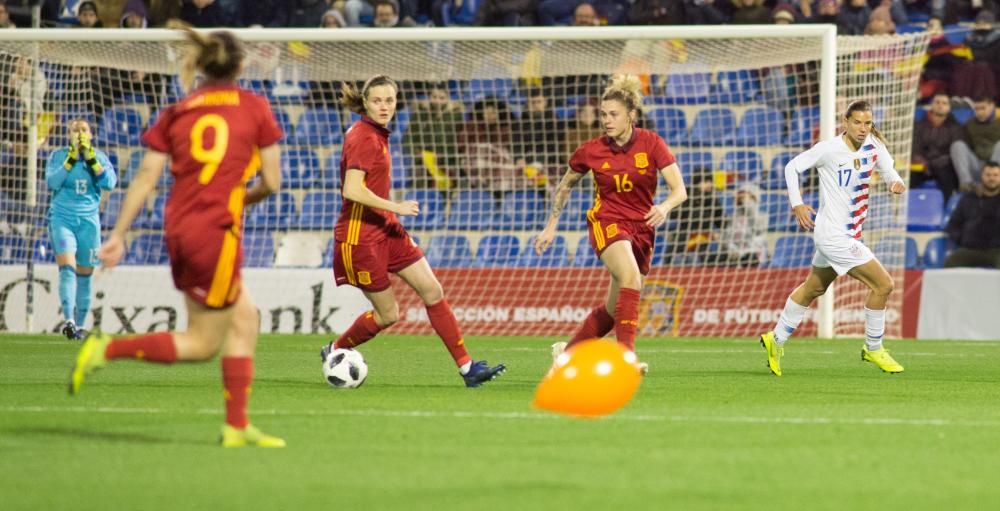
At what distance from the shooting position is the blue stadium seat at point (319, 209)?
1895 cm

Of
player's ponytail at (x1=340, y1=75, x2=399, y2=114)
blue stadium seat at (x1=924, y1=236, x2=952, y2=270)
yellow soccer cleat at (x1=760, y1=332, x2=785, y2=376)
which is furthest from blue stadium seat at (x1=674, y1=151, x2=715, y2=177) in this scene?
player's ponytail at (x1=340, y1=75, x2=399, y2=114)

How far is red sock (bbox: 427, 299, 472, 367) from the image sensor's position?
1005 cm

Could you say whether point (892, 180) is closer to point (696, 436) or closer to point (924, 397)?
point (924, 397)

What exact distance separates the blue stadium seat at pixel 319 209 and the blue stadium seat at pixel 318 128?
702 millimetres

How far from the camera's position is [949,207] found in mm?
19422

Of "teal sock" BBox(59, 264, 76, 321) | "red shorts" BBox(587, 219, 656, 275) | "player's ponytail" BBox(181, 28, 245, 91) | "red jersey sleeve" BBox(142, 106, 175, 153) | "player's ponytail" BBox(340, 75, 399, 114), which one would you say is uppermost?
"player's ponytail" BBox(181, 28, 245, 91)

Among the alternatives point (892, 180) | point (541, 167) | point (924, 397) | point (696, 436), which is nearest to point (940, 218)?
point (541, 167)

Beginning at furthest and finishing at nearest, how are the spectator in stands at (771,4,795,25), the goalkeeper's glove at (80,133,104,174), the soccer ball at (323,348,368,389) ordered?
the spectator in stands at (771,4,795,25) → the goalkeeper's glove at (80,133,104,174) → the soccer ball at (323,348,368,389)

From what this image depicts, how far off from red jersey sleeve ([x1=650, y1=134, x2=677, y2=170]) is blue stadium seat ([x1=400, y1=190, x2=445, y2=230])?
8559 mm

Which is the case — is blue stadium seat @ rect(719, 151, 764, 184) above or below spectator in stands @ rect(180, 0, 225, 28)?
below

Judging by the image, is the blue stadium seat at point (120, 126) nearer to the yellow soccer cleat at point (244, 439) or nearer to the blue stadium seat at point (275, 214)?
the blue stadium seat at point (275, 214)

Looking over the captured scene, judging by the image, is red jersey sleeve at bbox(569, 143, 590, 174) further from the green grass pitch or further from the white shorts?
the white shorts

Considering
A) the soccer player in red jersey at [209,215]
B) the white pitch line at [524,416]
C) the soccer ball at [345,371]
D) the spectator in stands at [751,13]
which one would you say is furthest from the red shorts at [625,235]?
the spectator in stands at [751,13]

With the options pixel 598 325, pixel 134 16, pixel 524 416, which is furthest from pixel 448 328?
pixel 134 16
